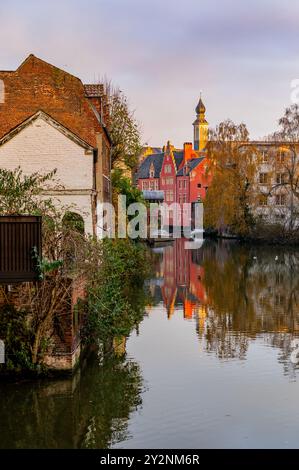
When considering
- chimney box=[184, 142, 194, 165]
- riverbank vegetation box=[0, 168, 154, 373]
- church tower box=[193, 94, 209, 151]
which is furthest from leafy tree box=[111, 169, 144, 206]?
church tower box=[193, 94, 209, 151]

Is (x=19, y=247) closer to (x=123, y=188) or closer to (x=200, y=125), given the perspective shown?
(x=123, y=188)

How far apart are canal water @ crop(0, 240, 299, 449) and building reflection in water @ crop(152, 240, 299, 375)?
0.26ft

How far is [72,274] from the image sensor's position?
1605 centimetres

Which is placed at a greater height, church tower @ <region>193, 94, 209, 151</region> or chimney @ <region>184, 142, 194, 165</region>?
church tower @ <region>193, 94, 209, 151</region>

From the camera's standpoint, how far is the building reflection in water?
68.3 ft

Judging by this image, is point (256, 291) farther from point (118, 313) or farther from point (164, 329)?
point (118, 313)

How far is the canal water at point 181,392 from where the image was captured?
1253cm

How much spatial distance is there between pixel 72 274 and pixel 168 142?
299ft

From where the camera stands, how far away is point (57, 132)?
28484mm

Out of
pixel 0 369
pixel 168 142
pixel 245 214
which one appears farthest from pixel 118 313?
pixel 168 142

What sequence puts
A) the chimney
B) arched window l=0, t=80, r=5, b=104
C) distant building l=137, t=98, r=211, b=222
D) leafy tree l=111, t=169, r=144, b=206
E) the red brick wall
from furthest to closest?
the chimney, distant building l=137, t=98, r=211, b=222, leafy tree l=111, t=169, r=144, b=206, arched window l=0, t=80, r=5, b=104, the red brick wall

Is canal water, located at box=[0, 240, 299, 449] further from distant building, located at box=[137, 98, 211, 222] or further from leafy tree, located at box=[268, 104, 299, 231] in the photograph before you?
distant building, located at box=[137, 98, 211, 222]

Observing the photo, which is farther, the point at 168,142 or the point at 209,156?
the point at 168,142

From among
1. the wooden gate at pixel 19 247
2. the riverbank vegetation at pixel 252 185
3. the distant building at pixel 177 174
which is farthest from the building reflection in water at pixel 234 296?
the distant building at pixel 177 174
